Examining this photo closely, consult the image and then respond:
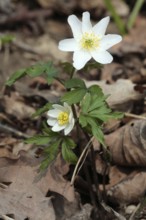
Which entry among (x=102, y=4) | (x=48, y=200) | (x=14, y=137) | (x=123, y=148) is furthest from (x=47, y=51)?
(x=48, y=200)

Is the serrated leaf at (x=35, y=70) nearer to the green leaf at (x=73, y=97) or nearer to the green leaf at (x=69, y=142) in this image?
the green leaf at (x=73, y=97)

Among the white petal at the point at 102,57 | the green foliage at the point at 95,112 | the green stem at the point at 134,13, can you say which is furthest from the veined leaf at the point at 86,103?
the green stem at the point at 134,13

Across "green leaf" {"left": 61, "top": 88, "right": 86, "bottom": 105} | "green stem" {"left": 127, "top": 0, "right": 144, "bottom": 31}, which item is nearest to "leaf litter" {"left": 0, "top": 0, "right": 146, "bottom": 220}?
"green leaf" {"left": 61, "top": 88, "right": 86, "bottom": 105}

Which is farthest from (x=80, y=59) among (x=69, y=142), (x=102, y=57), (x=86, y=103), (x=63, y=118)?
(x=69, y=142)

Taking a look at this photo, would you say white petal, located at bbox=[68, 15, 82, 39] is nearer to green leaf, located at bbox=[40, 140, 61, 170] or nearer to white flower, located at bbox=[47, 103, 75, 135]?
white flower, located at bbox=[47, 103, 75, 135]

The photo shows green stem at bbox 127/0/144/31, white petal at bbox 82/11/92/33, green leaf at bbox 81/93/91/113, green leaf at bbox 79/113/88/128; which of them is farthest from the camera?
green stem at bbox 127/0/144/31

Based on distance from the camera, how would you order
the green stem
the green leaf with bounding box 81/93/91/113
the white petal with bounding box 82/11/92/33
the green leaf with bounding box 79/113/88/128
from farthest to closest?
the green stem → the white petal with bounding box 82/11/92/33 → the green leaf with bounding box 81/93/91/113 → the green leaf with bounding box 79/113/88/128

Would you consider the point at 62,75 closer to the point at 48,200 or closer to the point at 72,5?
the point at 72,5

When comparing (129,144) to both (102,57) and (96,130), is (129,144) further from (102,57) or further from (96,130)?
(102,57)
